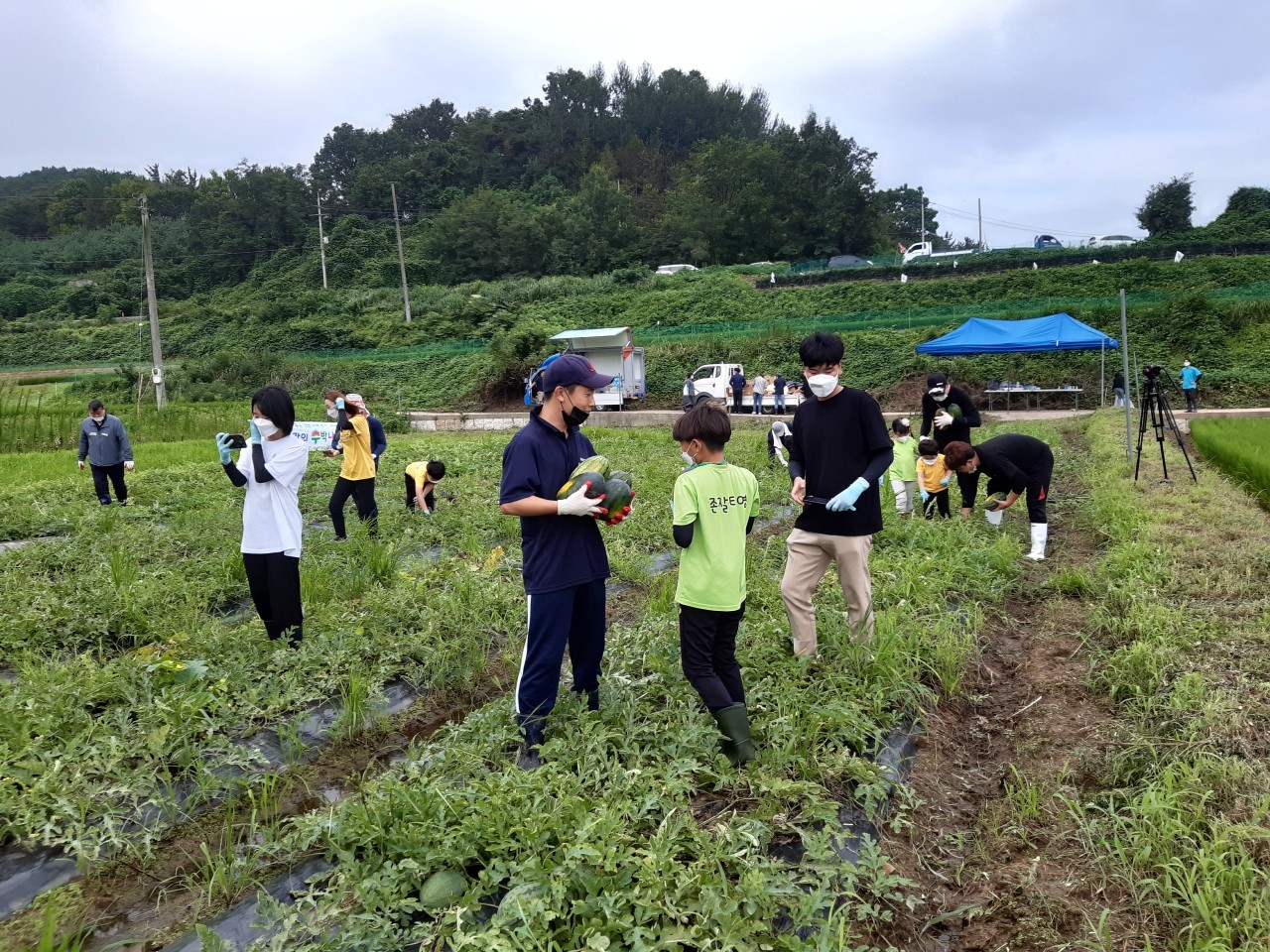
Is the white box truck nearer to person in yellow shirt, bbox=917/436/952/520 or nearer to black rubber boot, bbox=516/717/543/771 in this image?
person in yellow shirt, bbox=917/436/952/520

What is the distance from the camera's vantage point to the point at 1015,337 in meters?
17.8

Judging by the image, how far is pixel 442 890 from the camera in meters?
2.35

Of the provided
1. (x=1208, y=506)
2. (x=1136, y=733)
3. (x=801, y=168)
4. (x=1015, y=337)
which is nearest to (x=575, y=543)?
(x=1136, y=733)

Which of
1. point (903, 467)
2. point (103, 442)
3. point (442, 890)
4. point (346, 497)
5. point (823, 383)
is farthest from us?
point (103, 442)

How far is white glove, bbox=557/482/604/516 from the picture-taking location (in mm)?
2953

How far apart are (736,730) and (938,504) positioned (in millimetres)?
5172

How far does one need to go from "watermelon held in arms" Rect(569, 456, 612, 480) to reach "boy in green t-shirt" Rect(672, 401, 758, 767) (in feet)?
1.02

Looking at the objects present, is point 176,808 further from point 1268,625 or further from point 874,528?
point 1268,625

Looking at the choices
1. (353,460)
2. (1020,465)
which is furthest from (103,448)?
(1020,465)

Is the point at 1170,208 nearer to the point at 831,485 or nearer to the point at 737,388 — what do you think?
the point at 737,388

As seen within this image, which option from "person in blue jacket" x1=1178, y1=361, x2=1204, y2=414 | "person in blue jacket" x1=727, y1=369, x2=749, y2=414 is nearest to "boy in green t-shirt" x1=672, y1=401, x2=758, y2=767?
"person in blue jacket" x1=1178, y1=361, x2=1204, y2=414

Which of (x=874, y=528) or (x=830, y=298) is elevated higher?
(x=830, y=298)

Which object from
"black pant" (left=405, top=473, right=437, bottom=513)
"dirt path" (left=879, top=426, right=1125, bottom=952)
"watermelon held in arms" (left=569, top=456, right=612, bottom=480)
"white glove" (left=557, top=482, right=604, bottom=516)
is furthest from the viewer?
"black pant" (left=405, top=473, right=437, bottom=513)

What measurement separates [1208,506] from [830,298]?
26876mm
